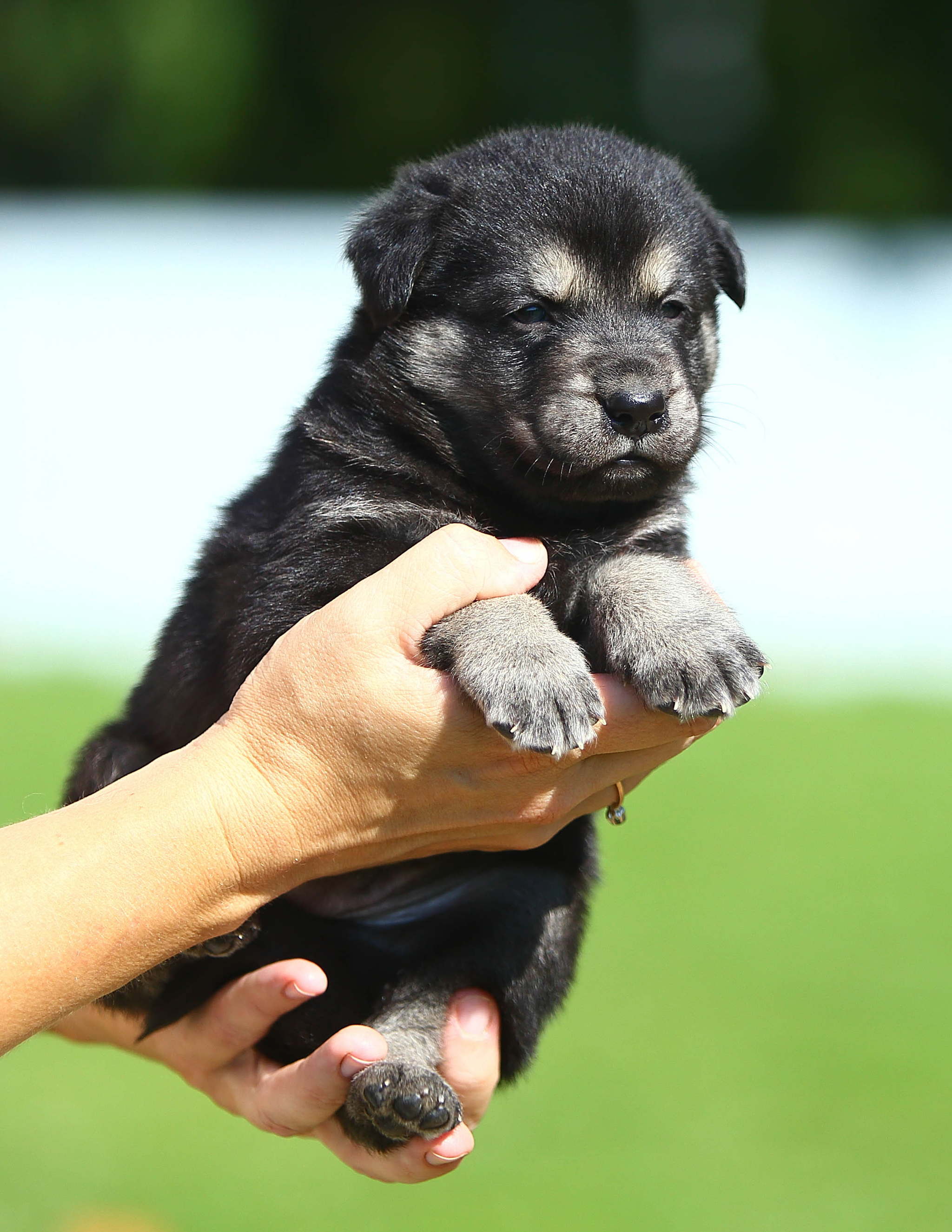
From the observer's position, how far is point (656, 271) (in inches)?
121

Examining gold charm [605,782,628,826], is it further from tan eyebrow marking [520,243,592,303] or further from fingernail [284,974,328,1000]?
tan eyebrow marking [520,243,592,303]

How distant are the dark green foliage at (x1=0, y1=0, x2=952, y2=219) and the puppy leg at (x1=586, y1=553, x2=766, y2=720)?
15.0 m

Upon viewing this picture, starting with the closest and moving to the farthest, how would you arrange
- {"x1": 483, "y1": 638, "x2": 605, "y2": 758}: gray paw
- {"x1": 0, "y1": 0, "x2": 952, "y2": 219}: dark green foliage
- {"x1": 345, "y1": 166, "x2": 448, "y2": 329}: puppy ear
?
1. {"x1": 483, "y1": 638, "x2": 605, "y2": 758}: gray paw
2. {"x1": 345, "y1": 166, "x2": 448, "y2": 329}: puppy ear
3. {"x1": 0, "y1": 0, "x2": 952, "y2": 219}: dark green foliage

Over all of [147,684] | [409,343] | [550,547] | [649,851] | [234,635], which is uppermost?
[409,343]

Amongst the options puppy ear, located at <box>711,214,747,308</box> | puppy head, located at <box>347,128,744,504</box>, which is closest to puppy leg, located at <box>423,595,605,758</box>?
puppy head, located at <box>347,128,744,504</box>

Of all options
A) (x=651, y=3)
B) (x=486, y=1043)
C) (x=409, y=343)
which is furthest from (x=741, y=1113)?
(x=651, y=3)

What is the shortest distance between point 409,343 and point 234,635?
827 millimetres

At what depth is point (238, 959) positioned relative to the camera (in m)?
2.93

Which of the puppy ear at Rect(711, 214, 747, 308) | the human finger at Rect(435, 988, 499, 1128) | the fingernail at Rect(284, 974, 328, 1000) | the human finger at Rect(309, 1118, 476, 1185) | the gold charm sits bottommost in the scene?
the human finger at Rect(309, 1118, 476, 1185)

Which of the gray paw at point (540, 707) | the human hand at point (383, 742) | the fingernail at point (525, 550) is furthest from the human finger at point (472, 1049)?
the fingernail at point (525, 550)

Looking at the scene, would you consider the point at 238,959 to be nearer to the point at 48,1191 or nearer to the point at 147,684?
the point at 147,684

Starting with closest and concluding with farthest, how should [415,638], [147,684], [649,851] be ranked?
[415,638], [147,684], [649,851]

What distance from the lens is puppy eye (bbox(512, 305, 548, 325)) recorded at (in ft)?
9.98

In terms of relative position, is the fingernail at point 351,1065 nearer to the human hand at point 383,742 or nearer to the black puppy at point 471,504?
the black puppy at point 471,504
